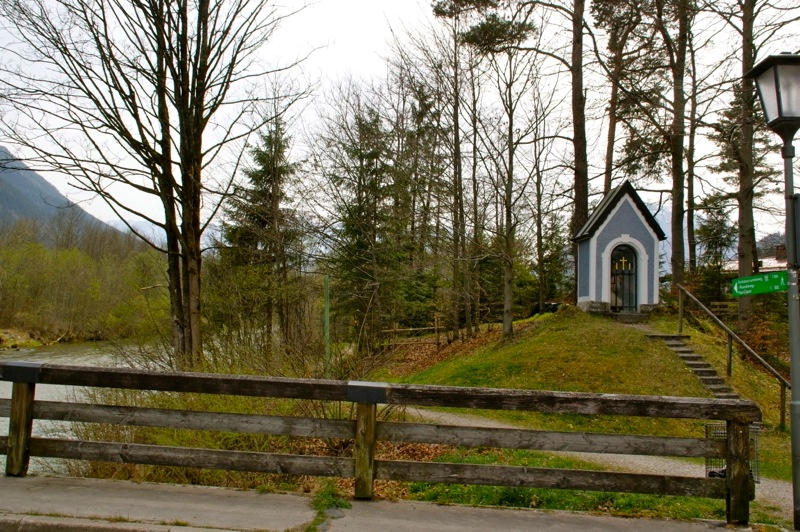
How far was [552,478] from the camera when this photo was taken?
15.0ft

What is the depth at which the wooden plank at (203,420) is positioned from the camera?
4.68 metres

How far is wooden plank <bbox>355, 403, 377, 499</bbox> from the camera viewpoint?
182 inches

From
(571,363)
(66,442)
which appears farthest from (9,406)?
(571,363)

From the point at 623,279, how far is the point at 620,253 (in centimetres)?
105

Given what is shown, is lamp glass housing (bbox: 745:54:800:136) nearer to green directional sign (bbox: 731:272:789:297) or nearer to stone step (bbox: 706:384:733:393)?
green directional sign (bbox: 731:272:789:297)

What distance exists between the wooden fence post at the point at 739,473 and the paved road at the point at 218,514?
174 mm

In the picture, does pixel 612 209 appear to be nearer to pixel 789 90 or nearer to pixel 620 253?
pixel 620 253

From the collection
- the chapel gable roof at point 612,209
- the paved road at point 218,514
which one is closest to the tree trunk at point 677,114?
the chapel gable roof at point 612,209

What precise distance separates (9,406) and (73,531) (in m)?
1.68

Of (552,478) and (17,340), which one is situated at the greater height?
(552,478)

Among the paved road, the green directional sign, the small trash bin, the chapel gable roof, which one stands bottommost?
the paved road

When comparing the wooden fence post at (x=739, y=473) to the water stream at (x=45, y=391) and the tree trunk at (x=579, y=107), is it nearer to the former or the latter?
the water stream at (x=45, y=391)

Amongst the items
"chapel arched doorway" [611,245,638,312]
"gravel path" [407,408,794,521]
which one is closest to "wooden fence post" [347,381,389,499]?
"gravel path" [407,408,794,521]

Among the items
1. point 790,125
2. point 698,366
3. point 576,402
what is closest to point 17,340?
point 698,366
